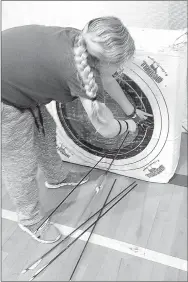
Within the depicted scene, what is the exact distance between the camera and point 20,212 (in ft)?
4.32

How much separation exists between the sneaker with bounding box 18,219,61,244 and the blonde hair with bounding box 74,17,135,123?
2.41 feet

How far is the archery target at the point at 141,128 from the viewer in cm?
123

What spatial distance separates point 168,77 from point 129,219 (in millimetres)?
640

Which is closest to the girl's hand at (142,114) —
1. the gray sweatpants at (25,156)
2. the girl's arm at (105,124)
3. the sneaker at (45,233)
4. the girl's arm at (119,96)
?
the girl's arm at (119,96)

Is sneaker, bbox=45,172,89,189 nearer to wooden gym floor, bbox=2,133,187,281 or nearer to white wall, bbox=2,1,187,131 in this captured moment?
wooden gym floor, bbox=2,133,187,281

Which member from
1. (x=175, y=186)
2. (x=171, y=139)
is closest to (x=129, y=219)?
(x=175, y=186)

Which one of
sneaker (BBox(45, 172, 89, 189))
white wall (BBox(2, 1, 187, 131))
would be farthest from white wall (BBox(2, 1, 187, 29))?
sneaker (BBox(45, 172, 89, 189))

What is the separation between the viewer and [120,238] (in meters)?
1.33

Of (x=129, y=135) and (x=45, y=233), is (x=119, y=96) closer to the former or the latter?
(x=129, y=135)

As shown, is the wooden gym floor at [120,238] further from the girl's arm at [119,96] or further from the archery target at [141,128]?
the girl's arm at [119,96]

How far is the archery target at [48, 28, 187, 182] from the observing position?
1.23 meters

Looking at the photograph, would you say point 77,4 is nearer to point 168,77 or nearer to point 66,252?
point 168,77

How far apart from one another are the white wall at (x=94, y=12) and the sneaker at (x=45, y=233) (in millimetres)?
885

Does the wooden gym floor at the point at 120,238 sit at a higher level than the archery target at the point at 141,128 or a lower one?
lower
